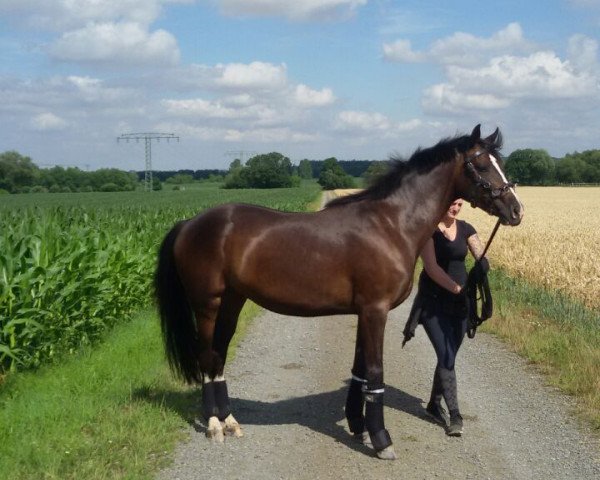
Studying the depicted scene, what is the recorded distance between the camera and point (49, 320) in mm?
7336

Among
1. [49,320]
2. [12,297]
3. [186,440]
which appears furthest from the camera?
[49,320]

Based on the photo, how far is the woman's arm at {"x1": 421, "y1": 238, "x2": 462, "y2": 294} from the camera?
5.68 m

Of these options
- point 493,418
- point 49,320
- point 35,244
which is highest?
point 35,244

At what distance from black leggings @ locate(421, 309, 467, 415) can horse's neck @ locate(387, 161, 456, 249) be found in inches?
33.3

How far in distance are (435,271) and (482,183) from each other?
92 centimetres

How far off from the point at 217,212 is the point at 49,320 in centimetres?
292

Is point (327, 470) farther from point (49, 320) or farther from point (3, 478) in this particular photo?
point (49, 320)

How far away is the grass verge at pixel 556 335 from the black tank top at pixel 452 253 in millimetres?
1579

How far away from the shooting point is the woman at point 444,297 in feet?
18.9

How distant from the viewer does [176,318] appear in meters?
5.92

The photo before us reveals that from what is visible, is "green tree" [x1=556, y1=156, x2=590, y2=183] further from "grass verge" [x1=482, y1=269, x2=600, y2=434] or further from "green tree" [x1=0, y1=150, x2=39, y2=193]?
"grass verge" [x1=482, y1=269, x2=600, y2=434]

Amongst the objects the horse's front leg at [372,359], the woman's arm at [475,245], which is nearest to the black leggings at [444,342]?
the woman's arm at [475,245]

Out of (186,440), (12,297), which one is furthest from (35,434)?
(12,297)

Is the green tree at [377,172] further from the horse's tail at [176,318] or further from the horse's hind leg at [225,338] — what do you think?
the horse's tail at [176,318]
